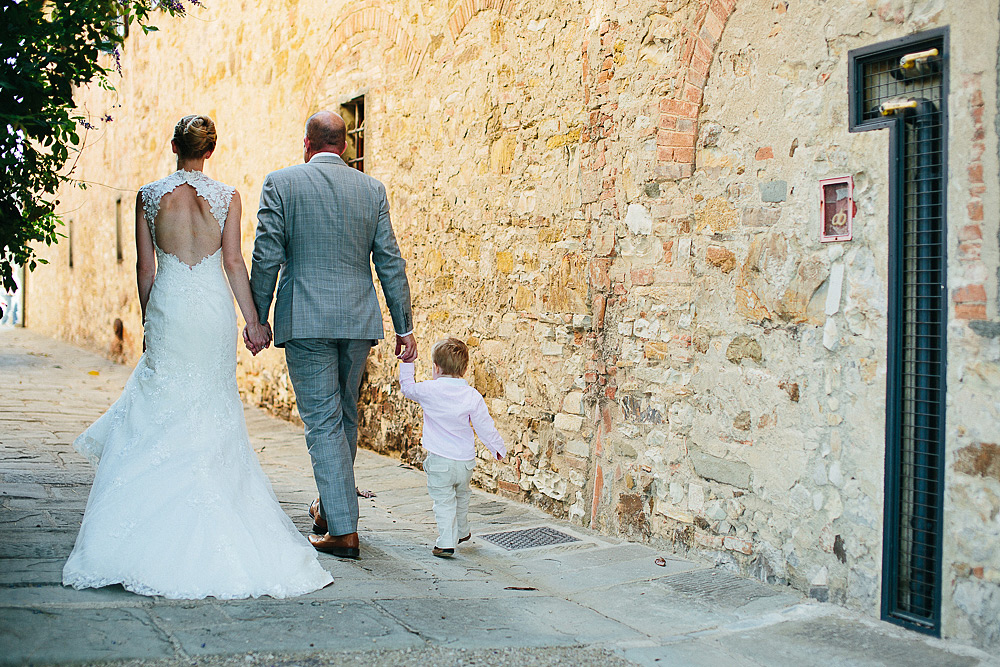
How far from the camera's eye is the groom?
3770 mm

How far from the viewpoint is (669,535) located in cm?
409

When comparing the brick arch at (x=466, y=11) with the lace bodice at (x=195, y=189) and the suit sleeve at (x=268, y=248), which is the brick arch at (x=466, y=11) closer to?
the suit sleeve at (x=268, y=248)

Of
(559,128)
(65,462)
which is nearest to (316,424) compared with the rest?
(559,128)

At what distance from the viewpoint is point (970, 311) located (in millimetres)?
2951

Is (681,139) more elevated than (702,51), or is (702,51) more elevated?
(702,51)

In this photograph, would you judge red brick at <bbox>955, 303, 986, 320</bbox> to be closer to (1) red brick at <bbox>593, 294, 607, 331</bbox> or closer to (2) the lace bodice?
(1) red brick at <bbox>593, 294, 607, 331</bbox>

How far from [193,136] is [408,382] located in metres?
1.31

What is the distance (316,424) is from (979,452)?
245 centimetres

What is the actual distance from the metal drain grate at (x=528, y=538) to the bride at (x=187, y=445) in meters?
1.14

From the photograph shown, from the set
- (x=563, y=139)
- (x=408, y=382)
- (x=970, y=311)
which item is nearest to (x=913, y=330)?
(x=970, y=311)

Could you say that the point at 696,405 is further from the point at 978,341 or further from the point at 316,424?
the point at 316,424

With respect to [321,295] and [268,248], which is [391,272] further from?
[268,248]

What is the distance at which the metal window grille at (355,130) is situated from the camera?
23.2ft

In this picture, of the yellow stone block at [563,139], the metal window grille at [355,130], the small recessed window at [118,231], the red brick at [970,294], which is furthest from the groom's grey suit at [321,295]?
the small recessed window at [118,231]
